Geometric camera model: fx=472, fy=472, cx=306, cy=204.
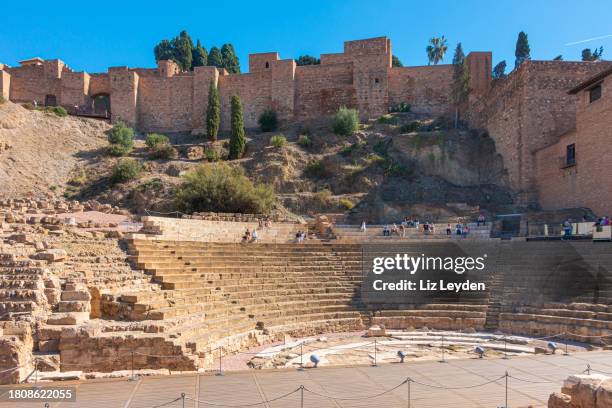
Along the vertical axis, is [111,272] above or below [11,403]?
above

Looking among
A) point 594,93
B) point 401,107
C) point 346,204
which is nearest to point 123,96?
point 401,107

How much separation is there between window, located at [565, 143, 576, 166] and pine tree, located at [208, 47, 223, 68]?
138 ft

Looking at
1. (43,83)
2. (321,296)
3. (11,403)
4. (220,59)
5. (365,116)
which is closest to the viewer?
(11,403)

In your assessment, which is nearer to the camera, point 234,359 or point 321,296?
point 234,359

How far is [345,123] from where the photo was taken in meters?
33.2

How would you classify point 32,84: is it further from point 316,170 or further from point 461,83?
point 461,83

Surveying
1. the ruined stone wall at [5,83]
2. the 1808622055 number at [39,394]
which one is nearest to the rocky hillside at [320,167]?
the ruined stone wall at [5,83]

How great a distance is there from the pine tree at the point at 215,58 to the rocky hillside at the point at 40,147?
20.4 m

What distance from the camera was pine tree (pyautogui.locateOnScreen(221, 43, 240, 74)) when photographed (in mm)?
57562

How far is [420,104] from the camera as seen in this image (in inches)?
1462

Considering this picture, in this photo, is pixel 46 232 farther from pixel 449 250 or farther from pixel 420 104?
pixel 420 104

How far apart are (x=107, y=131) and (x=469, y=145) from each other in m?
27.4

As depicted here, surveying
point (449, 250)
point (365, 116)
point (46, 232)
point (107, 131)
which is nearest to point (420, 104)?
point (365, 116)

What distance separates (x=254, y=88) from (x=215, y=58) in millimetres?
19017
